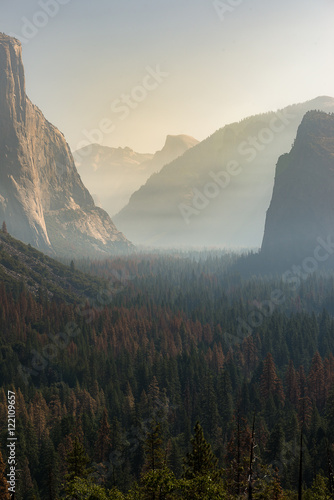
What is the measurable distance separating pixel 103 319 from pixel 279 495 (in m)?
109

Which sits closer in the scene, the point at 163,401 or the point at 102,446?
the point at 102,446

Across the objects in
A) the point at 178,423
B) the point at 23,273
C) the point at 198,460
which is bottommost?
the point at 178,423

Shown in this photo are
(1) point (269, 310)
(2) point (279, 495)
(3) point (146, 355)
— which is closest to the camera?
(2) point (279, 495)

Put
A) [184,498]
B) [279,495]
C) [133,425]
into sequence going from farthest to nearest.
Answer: [133,425], [279,495], [184,498]

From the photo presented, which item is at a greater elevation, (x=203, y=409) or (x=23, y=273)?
(x=23, y=273)

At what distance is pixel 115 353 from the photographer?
408 feet

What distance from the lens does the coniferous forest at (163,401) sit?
4366cm

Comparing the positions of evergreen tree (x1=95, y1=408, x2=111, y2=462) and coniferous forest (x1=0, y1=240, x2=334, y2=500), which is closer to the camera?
Result: coniferous forest (x1=0, y1=240, x2=334, y2=500)

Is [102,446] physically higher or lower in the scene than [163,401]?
lower

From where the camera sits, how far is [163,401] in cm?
9219

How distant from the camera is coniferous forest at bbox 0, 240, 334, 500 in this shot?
43.7 m

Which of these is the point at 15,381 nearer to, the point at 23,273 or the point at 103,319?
the point at 103,319

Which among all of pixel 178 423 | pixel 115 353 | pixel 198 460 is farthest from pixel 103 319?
pixel 198 460

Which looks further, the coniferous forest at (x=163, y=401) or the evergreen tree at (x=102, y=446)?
the evergreen tree at (x=102, y=446)
